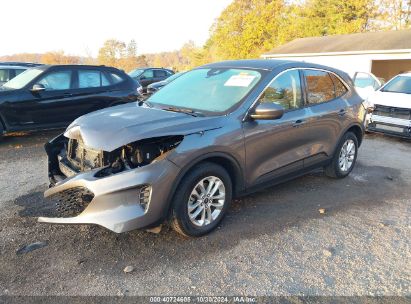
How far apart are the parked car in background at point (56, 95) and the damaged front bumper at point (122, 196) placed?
489 cm

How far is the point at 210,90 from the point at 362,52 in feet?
62.7

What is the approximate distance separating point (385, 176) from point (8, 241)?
5.35 meters

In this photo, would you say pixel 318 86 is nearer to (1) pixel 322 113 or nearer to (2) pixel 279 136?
(1) pixel 322 113

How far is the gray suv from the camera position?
3.26 meters

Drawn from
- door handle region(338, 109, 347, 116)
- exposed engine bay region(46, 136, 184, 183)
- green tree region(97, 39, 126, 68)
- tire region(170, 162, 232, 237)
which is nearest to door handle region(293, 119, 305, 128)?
door handle region(338, 109, 347, 116)

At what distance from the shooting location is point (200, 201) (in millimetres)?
3689

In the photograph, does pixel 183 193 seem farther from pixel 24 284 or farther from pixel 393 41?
pixel 393 41

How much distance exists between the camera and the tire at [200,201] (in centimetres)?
349

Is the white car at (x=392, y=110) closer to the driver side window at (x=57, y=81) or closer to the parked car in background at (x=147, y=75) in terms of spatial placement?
the driver side window at (x=57, y=81)

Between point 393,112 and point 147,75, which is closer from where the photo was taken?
point 393,112

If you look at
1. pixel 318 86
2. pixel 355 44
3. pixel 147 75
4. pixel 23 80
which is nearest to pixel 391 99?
pixel 318 86

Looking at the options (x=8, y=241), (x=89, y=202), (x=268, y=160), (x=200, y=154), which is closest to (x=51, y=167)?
(x=8, y=241)

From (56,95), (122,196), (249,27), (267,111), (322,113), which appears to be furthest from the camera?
(249,27)

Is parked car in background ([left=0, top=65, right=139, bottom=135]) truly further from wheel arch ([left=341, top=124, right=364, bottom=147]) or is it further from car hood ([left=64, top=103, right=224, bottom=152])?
wheel arch ([left=341, top=124, right=364, bottom=147])
